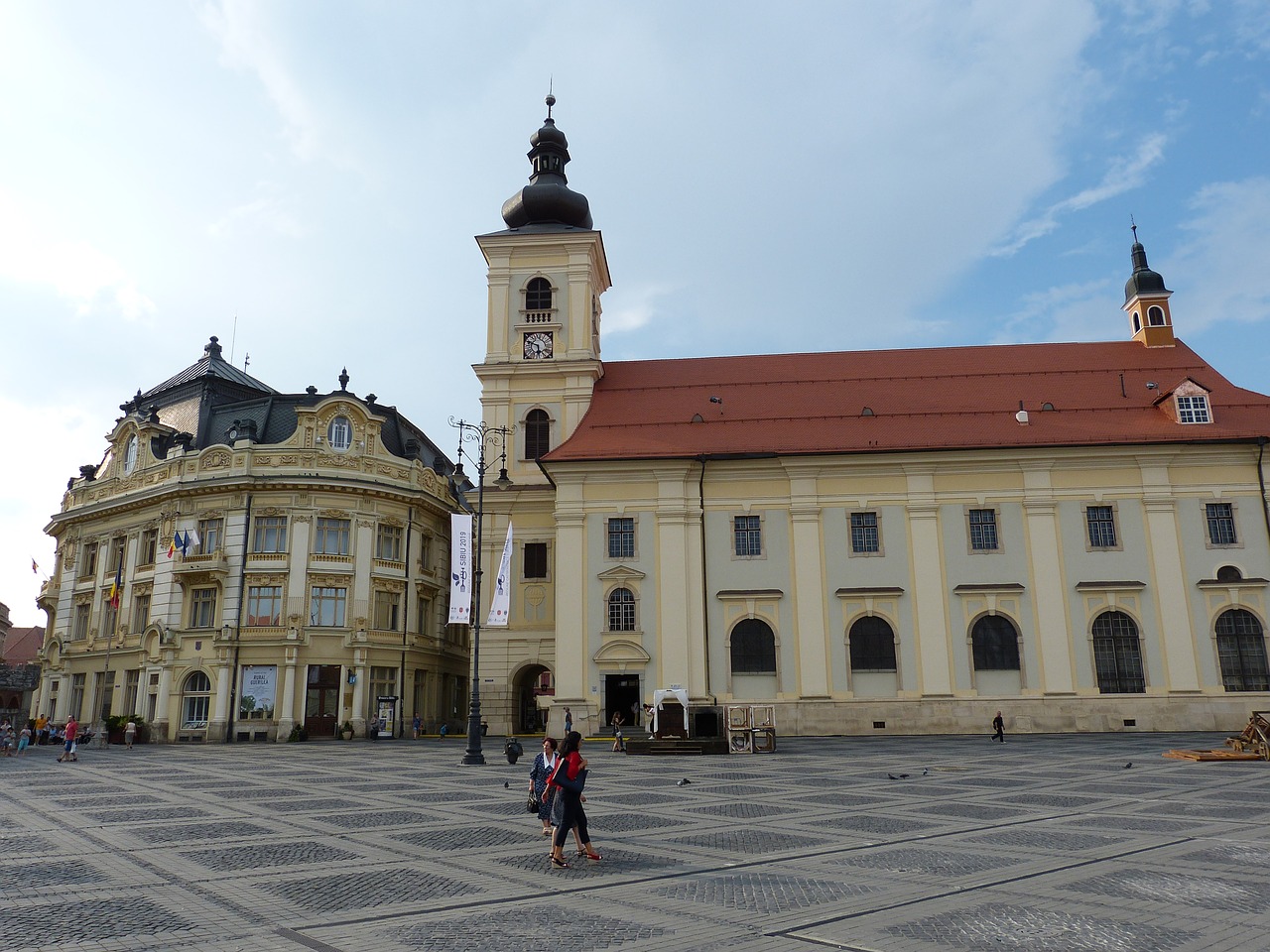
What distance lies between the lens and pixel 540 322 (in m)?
49.3

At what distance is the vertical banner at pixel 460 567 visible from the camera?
31641mm

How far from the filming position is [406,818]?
1650 centimetres

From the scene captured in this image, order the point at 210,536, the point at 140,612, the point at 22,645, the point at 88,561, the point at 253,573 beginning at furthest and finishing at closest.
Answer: the point at 22,645, the point at 88,561, the point at 140,612, the point at 210,536, the point at 253,573

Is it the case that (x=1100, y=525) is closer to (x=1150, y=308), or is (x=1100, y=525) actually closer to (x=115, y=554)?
(x=1150, y=308)

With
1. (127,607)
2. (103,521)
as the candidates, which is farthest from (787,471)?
(103,521)

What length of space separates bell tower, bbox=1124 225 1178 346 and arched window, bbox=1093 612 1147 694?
54.0ft

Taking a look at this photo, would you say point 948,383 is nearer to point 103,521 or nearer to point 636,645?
point 636,645

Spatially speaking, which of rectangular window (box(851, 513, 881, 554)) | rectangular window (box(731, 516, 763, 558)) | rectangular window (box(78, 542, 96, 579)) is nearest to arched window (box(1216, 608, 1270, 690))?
rectangular window (box(851, 513, 881, 554))

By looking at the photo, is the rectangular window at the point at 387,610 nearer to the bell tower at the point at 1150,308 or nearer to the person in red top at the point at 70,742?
the person in red top at the point at 70,742

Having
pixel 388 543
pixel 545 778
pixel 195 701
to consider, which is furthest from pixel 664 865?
pixel 195 701

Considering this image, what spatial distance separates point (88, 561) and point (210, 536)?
37.5 feet

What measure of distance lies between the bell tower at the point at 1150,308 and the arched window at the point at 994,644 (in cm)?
1863

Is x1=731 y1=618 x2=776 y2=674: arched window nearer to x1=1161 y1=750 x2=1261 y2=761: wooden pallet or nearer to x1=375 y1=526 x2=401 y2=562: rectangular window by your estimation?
x1=1161 y1=750 x2=1261 y2=761: wooden pallet

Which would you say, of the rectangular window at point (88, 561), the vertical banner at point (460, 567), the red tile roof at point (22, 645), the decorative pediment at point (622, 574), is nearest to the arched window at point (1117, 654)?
the decorative pediment at point (622, 574)
